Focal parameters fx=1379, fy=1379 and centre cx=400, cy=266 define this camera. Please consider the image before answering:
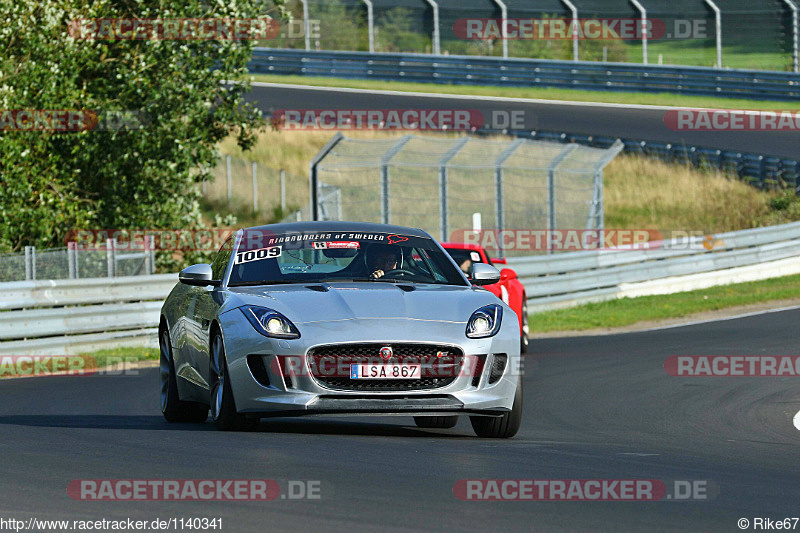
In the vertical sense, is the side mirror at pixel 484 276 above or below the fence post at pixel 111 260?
above

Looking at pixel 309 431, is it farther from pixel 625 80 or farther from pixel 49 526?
pixel 625 80

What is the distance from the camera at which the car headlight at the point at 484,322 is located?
8406mm

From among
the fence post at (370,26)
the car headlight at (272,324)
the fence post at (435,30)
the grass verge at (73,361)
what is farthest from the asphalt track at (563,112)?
the car headlight at (272,324)

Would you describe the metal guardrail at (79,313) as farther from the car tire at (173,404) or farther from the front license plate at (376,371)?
the front license plate at (376,371)

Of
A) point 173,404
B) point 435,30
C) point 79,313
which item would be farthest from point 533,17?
point 173,404

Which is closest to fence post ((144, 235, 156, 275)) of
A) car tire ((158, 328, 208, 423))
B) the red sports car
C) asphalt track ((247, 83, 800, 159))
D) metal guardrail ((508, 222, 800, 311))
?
the red sports car

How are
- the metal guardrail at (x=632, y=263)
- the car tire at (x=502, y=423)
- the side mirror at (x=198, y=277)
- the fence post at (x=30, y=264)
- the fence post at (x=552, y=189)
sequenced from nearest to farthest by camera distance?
the car tire at (x=502, y=423), the side mirror at (x=198, y=277), the fence post at (x=30, y=264), the metal guardrail at (x=632, y=263), the fence post at (x=552, y=189)

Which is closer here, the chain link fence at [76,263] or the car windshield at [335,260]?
the car windshield at [335,260]

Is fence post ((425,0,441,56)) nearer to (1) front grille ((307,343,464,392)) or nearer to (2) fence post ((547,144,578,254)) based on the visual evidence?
(2) fence post ((547,144,578,254))

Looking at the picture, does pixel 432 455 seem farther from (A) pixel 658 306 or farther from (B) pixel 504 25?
(B) pixel 504 25

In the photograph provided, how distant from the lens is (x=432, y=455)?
304 inches

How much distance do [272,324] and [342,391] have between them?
584 millimetres

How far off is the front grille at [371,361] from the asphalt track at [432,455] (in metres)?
0.36

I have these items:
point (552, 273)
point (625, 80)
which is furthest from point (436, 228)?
point (625, 80)
